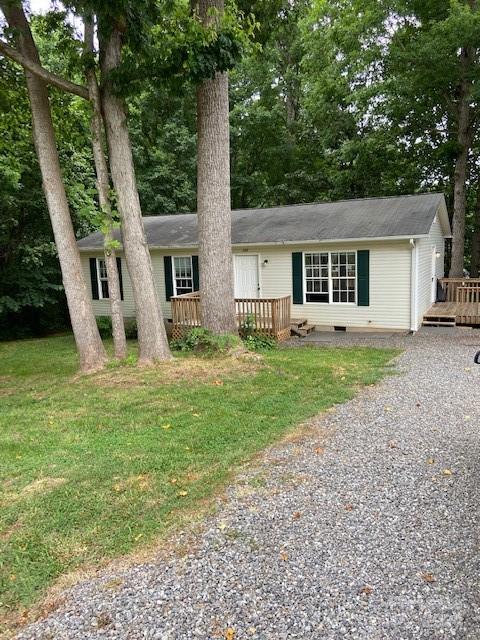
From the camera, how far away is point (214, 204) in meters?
8.71

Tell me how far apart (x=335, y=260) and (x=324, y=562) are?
993 cm

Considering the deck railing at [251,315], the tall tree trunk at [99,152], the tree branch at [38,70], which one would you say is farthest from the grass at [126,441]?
the tree branch at [38,70]

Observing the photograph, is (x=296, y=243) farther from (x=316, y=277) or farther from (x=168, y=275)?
(x=168, y=275)

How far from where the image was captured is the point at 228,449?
14.6 feet

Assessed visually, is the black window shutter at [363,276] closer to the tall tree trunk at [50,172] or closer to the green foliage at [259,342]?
the green foliage at [259,342]

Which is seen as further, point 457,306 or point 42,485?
point 457,306

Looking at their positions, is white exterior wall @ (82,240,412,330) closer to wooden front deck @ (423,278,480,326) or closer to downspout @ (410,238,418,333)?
downspout @ (410,238,418,333)

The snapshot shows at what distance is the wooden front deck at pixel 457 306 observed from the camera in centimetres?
1206

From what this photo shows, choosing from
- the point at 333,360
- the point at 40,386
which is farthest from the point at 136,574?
the point at 333,360

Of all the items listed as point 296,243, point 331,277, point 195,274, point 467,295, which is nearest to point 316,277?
point 331,277

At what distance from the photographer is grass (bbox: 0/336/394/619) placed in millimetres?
3021

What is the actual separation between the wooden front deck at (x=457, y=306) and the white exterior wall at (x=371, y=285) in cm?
136

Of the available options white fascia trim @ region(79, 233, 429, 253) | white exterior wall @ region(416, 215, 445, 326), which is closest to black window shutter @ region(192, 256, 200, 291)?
white fascia trim @ region(79, 233, 429, 253)

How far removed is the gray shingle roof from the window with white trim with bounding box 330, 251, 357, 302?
61 cm
